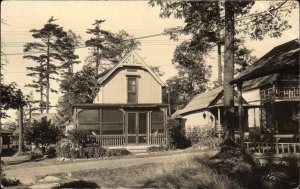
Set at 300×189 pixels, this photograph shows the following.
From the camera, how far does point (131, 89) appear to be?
32.5 meters

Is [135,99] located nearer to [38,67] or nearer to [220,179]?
[220,179]

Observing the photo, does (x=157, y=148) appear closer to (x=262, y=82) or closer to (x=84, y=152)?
(x=84, y=152)

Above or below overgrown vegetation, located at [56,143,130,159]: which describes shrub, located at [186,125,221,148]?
above

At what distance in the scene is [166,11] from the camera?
18203mm

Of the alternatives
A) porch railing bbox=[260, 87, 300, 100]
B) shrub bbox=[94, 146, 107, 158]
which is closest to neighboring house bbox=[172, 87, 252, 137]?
porch railing bbox=[260, 87, 300, 100]

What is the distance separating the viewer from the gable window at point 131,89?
106 feet

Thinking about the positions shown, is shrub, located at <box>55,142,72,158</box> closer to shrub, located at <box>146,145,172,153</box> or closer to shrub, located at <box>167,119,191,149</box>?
shrub, located at <box>146,145,172,153</box>

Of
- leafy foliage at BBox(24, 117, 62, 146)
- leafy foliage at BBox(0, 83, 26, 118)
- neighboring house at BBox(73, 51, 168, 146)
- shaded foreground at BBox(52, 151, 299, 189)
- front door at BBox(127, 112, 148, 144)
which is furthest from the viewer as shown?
front door at BBox(127, 112, 148, 144)

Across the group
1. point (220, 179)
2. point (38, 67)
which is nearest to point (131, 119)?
point (220, 179)

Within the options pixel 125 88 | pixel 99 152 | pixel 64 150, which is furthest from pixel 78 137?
pixel 125 88

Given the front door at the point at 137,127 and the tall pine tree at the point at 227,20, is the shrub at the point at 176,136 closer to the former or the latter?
the front door at the point at 137,127

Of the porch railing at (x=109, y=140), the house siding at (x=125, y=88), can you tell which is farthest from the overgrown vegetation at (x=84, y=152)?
the house siding at (x=125, y=88)

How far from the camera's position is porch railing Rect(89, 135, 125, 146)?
28875 millimetres

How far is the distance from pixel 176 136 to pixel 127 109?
15.4 feet
